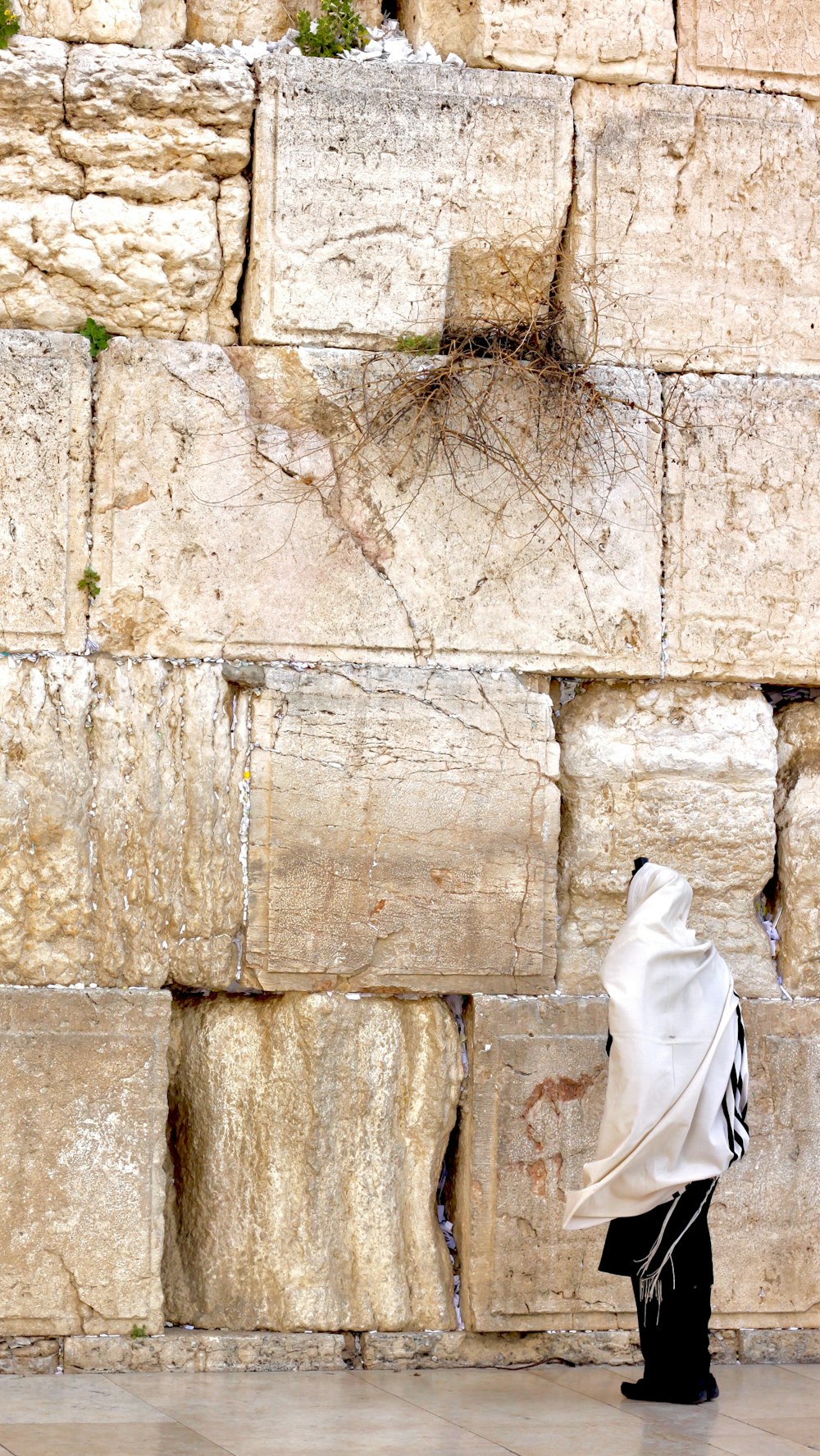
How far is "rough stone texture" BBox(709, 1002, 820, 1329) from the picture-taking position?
187 inches

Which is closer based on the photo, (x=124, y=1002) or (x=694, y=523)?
(x=124, y=1002)

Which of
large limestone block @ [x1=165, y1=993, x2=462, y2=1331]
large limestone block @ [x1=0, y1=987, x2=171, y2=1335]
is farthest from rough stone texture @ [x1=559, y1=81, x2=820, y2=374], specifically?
large limestone block @ [x1=0, y1=987, x2=171, y2=1335]

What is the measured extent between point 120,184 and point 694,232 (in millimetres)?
1727

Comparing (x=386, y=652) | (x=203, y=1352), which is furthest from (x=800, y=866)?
(x=203, y=1352)

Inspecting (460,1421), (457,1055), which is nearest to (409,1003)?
(457,1055)

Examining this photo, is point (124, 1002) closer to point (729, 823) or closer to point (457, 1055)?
point (457, 1055)

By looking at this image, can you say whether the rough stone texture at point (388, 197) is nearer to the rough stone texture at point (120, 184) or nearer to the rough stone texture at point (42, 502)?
the rough stone texture at point (120, 184)

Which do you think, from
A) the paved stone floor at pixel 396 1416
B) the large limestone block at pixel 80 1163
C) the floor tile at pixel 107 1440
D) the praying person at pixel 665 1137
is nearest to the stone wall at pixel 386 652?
the large limestone block at pixel 80 1163

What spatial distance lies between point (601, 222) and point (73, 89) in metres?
1.59

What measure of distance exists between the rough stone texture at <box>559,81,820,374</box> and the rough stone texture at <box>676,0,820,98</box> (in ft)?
0.25

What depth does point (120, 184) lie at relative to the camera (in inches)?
188

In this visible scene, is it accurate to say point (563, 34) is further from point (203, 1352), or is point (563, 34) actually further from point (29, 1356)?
point (29, 1356)

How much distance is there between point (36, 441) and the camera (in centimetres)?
462

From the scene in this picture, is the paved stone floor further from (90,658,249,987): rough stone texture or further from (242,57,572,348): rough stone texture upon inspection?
(242,57,572,348): rough stone texture
